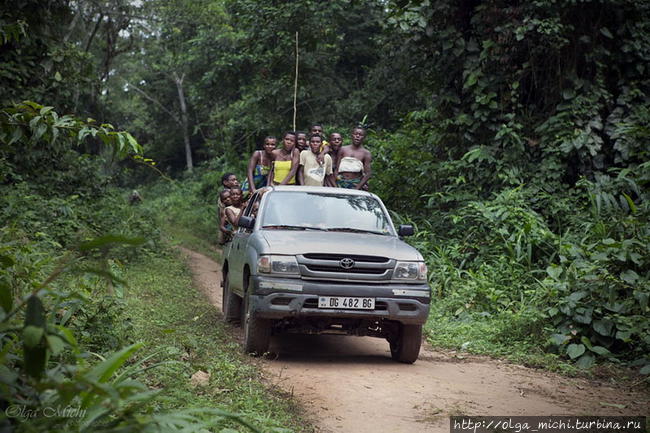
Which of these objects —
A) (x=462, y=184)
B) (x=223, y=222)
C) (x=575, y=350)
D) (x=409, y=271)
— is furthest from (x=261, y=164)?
(x=575, y=350)

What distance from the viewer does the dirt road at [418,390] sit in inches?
205

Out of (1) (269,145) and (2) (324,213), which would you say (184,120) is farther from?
(2) (324,213)

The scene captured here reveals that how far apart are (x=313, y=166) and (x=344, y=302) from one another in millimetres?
5358

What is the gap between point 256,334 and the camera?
6.98 meters

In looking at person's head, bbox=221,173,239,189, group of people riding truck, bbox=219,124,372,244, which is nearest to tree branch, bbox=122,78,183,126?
person's head, bbox=221,173,239,189

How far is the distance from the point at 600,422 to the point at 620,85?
7.92 meters

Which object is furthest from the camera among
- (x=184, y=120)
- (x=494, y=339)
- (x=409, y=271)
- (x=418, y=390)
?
(x=184, y=120)

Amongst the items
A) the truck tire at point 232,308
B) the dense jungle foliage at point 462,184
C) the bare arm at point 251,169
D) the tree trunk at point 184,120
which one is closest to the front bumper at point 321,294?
the dense jungle foliage at point 462,184

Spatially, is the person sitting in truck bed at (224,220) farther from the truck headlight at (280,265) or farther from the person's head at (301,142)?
the truck headlight at (280,265)

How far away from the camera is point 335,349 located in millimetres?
8031

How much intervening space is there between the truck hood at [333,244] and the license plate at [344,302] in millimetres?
452

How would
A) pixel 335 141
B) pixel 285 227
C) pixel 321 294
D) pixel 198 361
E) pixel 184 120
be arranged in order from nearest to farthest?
pixel 198 361
pixel 321 294
pixel 285 227
pixel 335 141
pixel 184 120

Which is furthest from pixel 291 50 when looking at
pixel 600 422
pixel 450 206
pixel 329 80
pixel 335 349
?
pixel 600 422

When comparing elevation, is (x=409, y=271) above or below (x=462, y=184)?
below
